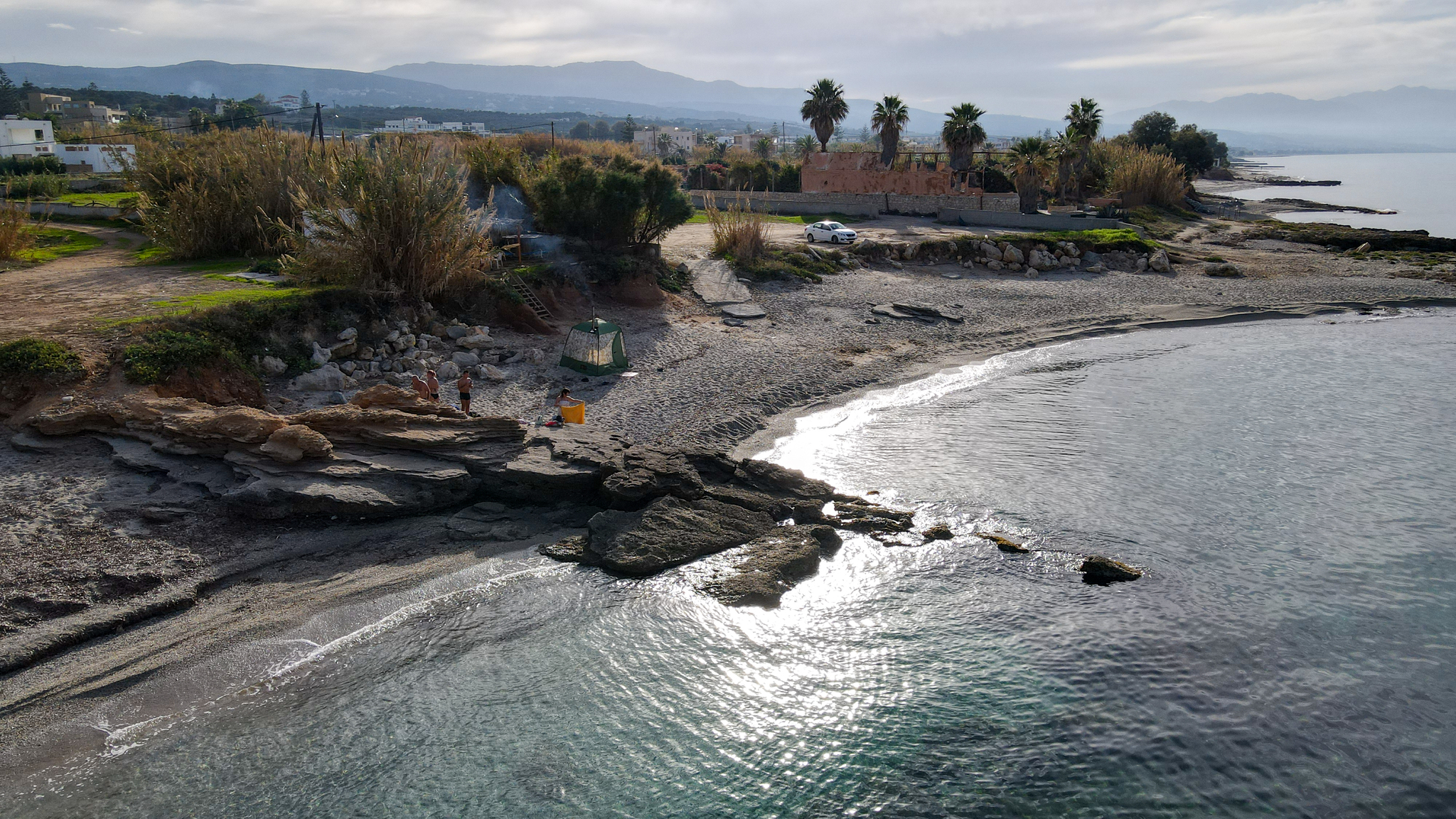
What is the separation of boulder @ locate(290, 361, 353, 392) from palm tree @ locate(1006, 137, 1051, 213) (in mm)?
37992

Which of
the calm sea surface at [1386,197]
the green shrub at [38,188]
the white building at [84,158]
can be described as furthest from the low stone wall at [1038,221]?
the white building at [84,158]

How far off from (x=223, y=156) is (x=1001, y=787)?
27281 millimetres

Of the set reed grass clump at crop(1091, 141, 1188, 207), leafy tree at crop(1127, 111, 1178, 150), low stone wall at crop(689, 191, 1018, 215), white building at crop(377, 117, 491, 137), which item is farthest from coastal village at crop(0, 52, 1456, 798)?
leafy tree at crop(1127, 111, 1178, 150)

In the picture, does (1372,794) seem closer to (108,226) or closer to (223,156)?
(223,156)

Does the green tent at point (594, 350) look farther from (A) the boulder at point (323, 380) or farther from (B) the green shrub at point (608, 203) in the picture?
(B) the green shrub at point (608, 203)

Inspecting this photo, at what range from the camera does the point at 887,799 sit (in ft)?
27.0

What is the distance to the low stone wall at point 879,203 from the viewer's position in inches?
1766

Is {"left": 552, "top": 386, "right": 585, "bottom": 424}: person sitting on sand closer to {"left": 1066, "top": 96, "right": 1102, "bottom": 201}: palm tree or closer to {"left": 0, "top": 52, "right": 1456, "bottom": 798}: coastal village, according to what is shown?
{"left": 0, "top": 52, "right": 1456, "bottom": 798}: coastal village

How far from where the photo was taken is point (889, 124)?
49312 millimetres

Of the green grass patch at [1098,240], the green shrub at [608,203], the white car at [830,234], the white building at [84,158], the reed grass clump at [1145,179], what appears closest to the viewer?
the green shrub at [608,203]

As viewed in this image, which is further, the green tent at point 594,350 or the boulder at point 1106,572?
the green tent at point 594,350

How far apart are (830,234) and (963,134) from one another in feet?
55.2

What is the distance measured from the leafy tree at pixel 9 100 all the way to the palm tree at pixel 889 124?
98.0m

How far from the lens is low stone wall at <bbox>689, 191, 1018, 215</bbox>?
4484cm
